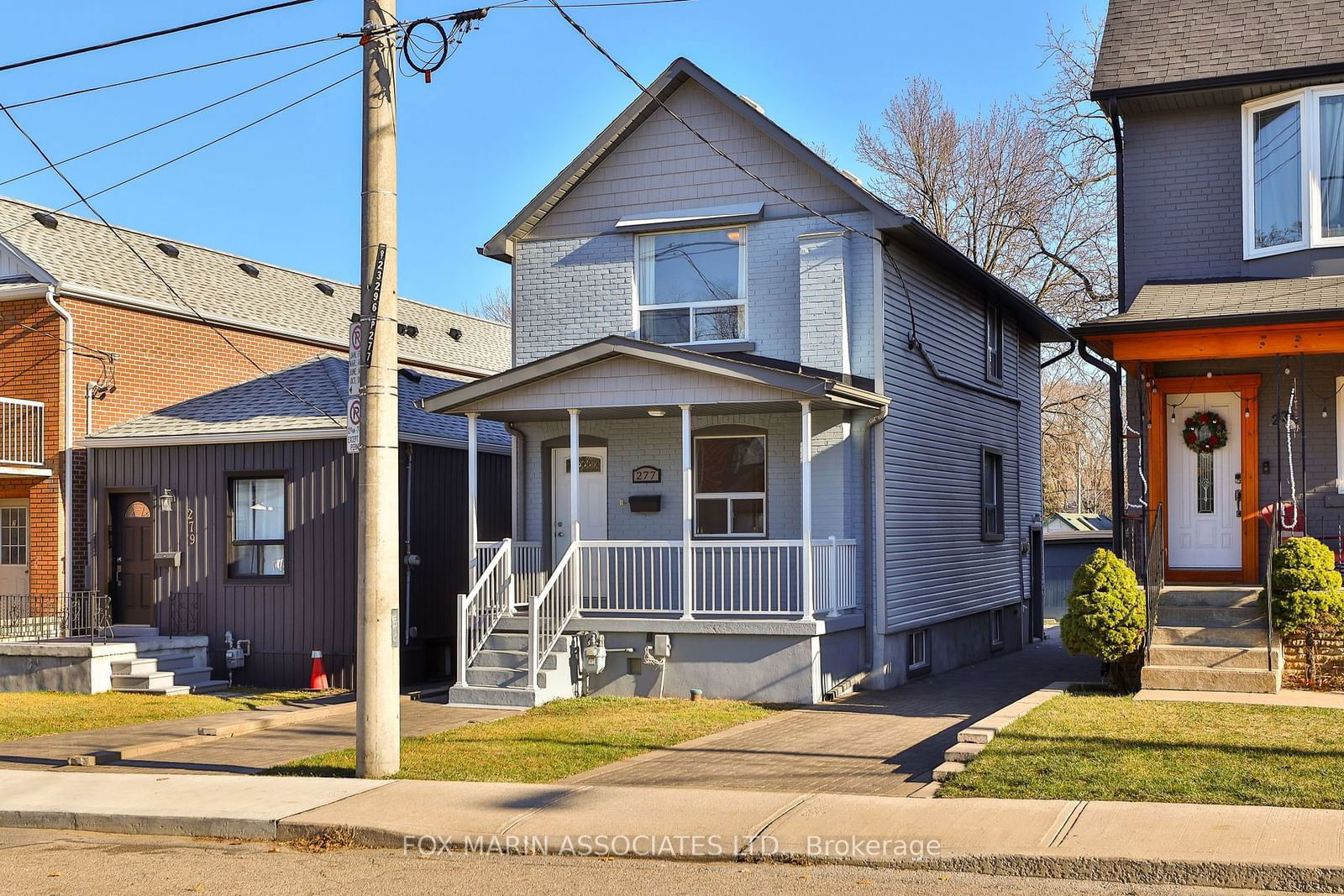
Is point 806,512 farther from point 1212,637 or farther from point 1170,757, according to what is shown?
point 1170,757

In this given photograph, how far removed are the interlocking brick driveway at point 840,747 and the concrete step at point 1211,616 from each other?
215 centimetres

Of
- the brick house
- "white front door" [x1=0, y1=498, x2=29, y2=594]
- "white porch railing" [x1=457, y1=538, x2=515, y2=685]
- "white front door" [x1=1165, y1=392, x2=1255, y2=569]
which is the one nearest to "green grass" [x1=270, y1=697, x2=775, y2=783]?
"white porch railing" [x1=457, y1=538, x2=515, y2=685]

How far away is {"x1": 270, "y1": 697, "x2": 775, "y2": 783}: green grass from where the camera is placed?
37.3 ft

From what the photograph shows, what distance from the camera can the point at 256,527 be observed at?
64.6 ft

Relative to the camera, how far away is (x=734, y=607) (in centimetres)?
1714

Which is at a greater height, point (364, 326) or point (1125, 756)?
point (364, 326)

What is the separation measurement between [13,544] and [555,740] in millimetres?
12721

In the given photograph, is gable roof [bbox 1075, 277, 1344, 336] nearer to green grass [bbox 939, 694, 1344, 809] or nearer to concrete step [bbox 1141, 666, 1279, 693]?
concrete step [bbox 1141, 666, 1279, 693]

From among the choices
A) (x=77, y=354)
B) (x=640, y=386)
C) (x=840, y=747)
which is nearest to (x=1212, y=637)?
(x=840, y=747)

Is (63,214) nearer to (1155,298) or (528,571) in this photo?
(528,571)

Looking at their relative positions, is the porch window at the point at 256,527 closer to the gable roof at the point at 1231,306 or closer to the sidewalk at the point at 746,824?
the sidewalk at the point at 746,824

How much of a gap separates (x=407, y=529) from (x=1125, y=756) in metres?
11.9

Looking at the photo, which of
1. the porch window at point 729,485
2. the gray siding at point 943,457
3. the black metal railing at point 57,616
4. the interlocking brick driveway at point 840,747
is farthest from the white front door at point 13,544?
the gray siding at point 943,457

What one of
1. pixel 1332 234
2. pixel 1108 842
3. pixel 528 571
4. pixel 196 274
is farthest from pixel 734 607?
pixel 196 274
